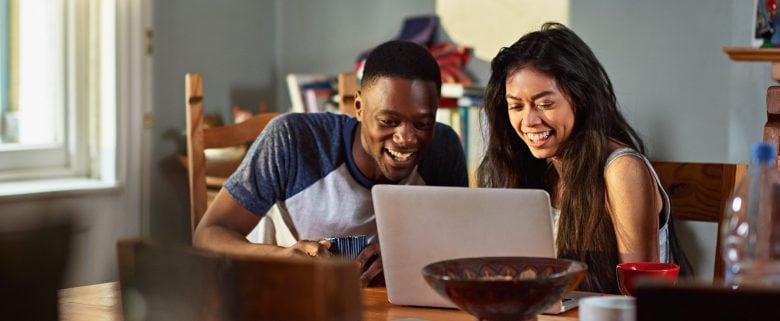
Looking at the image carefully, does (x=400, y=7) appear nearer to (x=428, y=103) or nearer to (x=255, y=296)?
(x=428, y=103)

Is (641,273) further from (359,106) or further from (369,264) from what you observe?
(359,106)

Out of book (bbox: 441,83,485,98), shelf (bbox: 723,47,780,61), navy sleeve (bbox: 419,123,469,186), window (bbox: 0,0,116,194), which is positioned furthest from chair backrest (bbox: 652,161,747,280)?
window (bbox: 0,0,116,194)

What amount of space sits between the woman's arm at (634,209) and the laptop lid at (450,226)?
416 millimetres

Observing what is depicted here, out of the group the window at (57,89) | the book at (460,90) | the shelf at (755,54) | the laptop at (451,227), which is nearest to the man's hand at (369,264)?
the laptop at (451,227)

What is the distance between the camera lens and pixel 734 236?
136 cm

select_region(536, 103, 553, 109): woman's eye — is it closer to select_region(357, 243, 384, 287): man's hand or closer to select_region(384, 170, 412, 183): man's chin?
select_region(384, 170, 412, 183): man's chin

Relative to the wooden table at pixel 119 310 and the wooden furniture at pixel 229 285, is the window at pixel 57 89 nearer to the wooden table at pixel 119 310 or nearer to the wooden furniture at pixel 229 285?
the wooden table at pixel 119 310

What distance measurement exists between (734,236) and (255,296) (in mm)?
749

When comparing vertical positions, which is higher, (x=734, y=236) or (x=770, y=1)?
(x=770, y=1)

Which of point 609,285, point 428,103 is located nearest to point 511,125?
point 428,103

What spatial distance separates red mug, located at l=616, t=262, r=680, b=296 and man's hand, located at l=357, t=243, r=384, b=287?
424 mm

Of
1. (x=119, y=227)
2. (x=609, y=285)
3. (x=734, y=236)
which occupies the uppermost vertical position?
(x=734, y=236)

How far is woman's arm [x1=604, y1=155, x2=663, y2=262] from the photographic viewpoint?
1.75 m

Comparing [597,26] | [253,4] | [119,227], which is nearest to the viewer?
[597,26]
